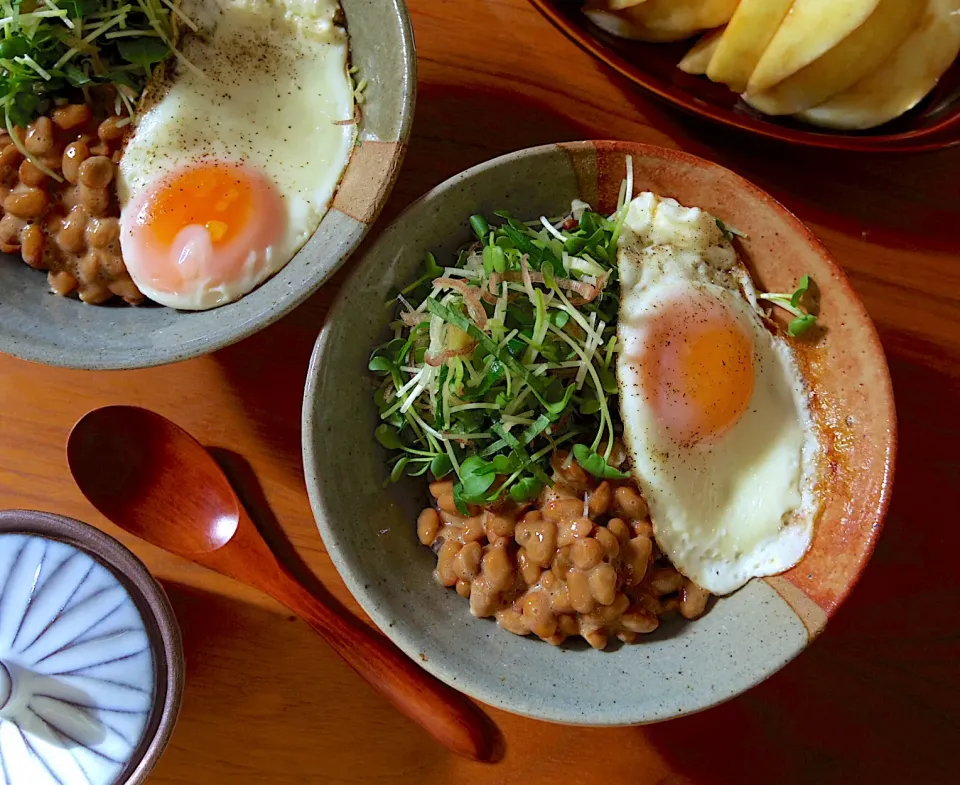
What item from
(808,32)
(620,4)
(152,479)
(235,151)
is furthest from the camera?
(152,479)

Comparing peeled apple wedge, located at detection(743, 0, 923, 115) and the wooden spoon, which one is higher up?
peeled apple wedge, located at detection(743, 0, 923, 115)

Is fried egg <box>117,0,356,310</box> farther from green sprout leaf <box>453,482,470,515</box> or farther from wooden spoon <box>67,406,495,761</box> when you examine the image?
green sprout leaf <box>453,482,470,515</box>

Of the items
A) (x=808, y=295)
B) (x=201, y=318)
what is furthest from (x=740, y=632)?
(x=201, y=318)

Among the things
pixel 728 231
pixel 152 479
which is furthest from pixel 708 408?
pixel 152 479

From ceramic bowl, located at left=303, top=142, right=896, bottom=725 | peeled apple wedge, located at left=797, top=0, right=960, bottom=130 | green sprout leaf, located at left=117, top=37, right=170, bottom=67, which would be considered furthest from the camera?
green sprout leaf, located at left=117, top=37, right=170, bottom=67

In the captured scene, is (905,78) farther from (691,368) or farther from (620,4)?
(691,368)

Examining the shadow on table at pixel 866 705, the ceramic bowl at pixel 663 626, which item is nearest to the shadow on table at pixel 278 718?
the ceramic bowl at pixel 663 626

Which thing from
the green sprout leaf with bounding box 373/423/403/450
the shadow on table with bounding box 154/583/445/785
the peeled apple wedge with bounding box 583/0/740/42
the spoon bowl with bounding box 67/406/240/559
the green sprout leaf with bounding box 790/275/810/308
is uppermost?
the peeled apple wedge with bounding box 583/0/740/42

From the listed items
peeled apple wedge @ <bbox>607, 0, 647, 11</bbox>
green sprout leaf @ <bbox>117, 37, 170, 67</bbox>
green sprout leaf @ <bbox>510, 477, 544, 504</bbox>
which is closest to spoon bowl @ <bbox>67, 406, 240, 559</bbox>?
green sprout leaf @ <bbox>510, 477, 544, 504</bbox>
